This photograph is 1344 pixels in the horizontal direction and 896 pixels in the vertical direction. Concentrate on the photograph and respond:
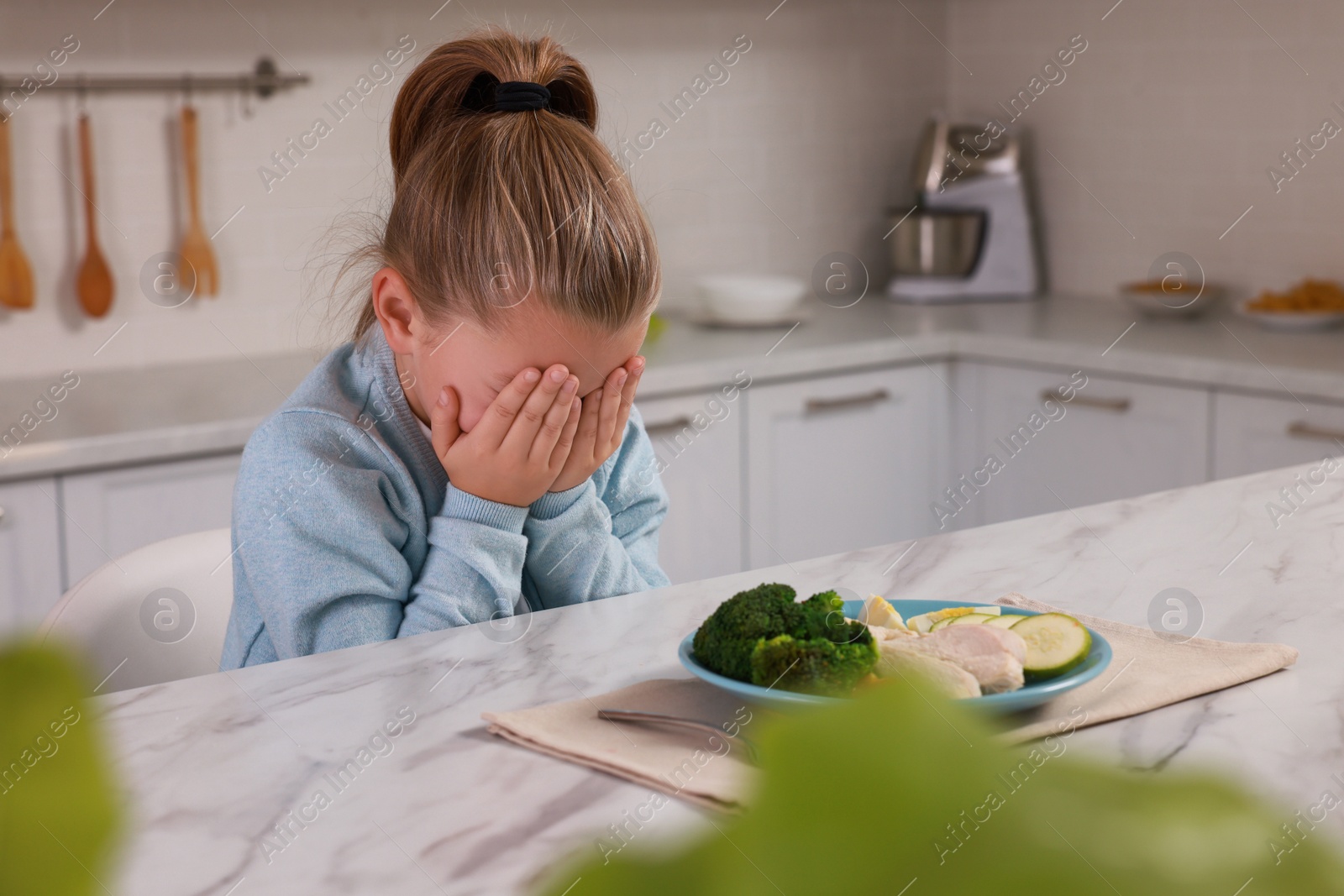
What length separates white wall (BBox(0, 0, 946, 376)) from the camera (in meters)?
2.42

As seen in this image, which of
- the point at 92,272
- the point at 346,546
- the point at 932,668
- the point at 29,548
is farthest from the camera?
the point at 92,272

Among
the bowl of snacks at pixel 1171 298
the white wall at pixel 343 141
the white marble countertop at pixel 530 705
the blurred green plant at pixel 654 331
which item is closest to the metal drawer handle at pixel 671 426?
the blurred green plant at pixel 654 331

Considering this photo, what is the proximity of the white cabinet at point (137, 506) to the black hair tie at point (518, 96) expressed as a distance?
1040mm

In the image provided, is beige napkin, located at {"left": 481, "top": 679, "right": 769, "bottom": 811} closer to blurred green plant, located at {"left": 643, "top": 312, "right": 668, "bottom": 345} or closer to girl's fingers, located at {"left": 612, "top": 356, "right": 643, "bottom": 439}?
girl's fingers, located at {"left": 612, "top": 356, "right": 643, "bottom": 439}

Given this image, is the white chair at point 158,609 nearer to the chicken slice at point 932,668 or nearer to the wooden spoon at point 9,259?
the chicken slice at point 932,668

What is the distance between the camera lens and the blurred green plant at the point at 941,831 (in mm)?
66

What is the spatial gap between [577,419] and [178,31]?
5.57 feet

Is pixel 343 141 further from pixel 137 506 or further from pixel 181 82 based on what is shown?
pixel 137 506

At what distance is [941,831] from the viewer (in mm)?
75

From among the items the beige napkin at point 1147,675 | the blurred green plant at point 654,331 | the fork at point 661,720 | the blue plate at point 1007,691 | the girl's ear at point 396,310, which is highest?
the girl's ear at point 396,310

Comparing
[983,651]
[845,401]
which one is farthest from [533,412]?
[845,401]

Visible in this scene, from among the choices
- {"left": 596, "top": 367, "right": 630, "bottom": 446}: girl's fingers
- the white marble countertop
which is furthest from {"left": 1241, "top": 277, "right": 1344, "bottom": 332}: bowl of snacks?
{"left": 596, "top": 367, "right": 630, "bottom": 446}: girl's fingers

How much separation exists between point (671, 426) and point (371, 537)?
1365mm

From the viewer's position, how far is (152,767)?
27.1 inches
